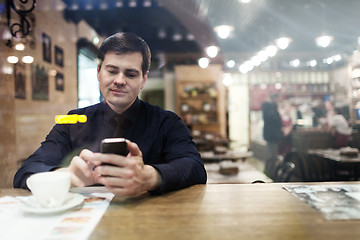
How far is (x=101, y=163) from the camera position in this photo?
0.83 meters

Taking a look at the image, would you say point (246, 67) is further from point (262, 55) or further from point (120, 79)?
point (120, 79)

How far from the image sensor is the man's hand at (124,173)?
831 millimetres

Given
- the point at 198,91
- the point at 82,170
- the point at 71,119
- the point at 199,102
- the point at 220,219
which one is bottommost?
the point at 220,219

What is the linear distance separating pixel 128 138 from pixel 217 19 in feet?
18.7

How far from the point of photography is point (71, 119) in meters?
1.45

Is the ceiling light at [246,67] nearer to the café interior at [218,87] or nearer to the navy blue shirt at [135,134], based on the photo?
the café interior at [218,87]

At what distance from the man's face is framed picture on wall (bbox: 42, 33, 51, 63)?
2.00m

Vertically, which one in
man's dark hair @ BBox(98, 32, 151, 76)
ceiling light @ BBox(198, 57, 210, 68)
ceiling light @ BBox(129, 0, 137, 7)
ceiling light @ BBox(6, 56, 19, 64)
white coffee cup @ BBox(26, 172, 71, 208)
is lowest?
white coffee cup @ BBox(26, 172, 71, 208)

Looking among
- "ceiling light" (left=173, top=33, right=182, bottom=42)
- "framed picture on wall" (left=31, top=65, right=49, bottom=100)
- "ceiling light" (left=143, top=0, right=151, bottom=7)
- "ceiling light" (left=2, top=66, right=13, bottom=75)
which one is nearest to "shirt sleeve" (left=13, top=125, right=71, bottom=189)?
"ceiling light" (left=2, top=66, right=13, bottom=75)

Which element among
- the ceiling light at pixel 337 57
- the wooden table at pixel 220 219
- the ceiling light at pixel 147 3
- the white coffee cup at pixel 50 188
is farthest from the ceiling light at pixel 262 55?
the white coffee cup at pixel 50 188

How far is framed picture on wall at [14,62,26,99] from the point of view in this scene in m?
2.50

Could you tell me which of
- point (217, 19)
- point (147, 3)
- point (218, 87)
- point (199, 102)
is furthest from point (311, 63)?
point (147, 3)

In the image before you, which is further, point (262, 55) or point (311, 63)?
point (311, 63)

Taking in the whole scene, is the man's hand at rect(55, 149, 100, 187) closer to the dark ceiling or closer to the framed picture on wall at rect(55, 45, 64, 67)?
the framed picture on wall at rect(55, 45, 64, 67)
